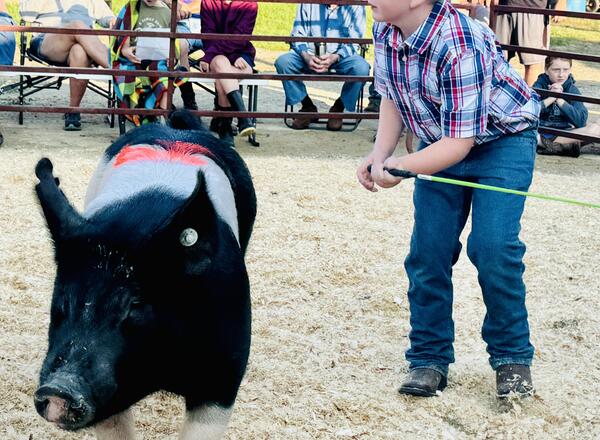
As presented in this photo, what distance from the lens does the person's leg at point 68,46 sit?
26.6ft

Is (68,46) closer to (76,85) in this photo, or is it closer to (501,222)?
(76,85)

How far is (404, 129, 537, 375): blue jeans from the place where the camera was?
3498mm

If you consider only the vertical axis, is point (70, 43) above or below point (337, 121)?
above

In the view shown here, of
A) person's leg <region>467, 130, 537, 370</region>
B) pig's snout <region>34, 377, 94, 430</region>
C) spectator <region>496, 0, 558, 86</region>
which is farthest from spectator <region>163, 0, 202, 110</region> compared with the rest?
pig's snout <region>34, 377, 94, 430</region>

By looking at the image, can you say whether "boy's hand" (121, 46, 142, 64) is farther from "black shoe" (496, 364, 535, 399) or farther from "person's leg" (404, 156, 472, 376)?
"black shoe" (496, 364, 535, 399)

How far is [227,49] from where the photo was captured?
8328 mm

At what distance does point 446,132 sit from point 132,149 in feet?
3.66

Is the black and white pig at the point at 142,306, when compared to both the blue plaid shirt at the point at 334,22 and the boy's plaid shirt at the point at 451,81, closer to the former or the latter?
the boy's plaid shirt at the point at 451,81

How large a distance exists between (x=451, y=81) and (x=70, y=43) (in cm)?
560

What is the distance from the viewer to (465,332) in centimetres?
445

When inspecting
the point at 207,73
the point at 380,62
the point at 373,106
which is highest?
the point at 380,62

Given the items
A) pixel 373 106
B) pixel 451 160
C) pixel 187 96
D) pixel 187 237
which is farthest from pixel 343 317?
pixel 373 106

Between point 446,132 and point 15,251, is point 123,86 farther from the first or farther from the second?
point 446,132

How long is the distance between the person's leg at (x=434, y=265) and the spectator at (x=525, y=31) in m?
5.31
